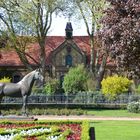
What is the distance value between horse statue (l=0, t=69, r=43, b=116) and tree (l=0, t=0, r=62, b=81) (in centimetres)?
2216

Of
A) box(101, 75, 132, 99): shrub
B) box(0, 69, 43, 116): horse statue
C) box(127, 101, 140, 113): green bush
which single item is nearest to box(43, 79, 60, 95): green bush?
box(101, 75, 132, 99): shrub

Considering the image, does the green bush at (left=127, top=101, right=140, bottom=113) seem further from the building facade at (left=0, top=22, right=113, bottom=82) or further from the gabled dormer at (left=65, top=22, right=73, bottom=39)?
the gabled dormer at (left=65, top=22, right=73, bottom=39)

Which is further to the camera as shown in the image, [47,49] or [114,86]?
[47,49]

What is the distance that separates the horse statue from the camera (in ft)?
83.9

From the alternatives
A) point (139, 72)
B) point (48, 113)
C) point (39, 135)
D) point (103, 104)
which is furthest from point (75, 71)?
point (39, 135)

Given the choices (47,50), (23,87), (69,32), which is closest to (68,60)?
(47,50)

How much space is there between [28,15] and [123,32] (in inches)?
1310

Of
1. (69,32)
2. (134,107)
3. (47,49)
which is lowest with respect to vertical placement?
(134,107)

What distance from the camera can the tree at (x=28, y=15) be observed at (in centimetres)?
4794

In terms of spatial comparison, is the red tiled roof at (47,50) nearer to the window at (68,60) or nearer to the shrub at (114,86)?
the window at (68,60)

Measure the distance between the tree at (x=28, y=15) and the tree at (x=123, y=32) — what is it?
3193cm

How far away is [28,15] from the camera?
47719 millimetres

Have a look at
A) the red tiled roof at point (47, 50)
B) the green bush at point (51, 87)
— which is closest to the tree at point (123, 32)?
the green bush at point (51, 87)

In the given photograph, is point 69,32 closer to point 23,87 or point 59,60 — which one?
point 59,60
